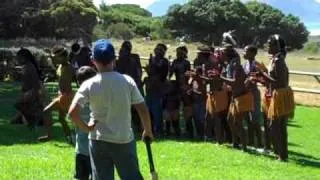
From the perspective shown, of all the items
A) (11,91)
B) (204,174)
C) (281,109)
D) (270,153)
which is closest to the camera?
(204,174)

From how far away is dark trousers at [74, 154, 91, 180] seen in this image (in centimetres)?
793

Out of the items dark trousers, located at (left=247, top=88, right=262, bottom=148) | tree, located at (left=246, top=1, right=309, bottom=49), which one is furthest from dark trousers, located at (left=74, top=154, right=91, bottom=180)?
tree, located at (left=246, top=1, right=309, bottom=49)

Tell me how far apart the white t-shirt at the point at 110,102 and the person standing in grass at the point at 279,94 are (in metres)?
4.72

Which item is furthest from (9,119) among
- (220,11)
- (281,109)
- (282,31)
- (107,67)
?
(282,31)

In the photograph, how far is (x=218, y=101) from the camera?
40.2ft

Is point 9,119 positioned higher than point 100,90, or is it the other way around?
point 100,90

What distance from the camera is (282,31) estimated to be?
7769cm

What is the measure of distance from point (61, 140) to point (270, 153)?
3.66 metres

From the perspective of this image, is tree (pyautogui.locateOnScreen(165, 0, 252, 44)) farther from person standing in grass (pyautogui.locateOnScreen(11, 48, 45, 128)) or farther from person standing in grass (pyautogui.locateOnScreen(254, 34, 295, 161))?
person standing in grass (pyautogui.locateOnScreen(254, 34, 295, 161))

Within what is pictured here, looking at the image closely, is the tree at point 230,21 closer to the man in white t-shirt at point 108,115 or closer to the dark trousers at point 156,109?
the dark trousers at point 156,109

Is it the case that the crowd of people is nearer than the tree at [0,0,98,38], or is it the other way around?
the crowd of people

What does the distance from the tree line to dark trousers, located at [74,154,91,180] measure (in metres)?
45.1

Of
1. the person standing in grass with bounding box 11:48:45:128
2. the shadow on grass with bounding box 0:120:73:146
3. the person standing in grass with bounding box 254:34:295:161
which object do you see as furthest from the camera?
the person standing in grass with bounding box 11:48:45:128

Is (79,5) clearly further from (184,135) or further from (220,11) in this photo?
(184,135)
